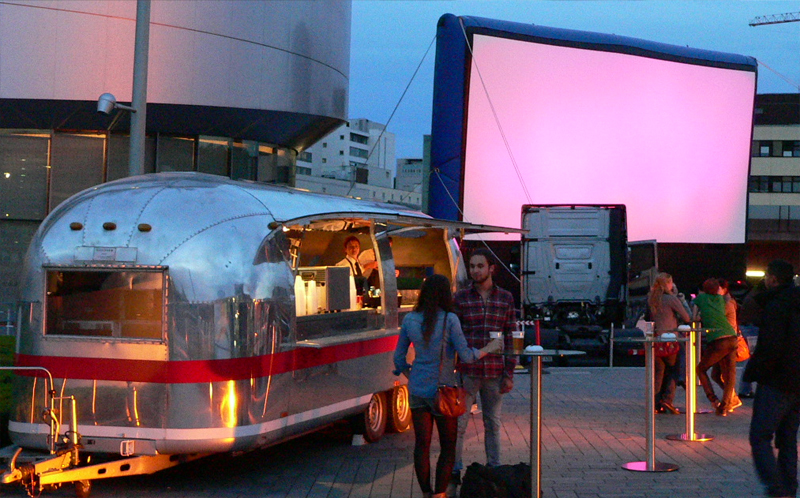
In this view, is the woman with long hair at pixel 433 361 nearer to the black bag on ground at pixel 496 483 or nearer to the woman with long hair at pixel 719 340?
the black bag on ground at pixel 496 483

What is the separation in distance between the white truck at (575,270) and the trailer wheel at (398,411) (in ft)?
33.8

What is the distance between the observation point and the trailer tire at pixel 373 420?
36.4 ft

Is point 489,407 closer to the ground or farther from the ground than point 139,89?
closer to the ground

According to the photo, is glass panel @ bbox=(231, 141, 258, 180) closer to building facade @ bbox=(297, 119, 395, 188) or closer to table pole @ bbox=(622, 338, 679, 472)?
table pole @ bbox=(622, 338, 679, 472)

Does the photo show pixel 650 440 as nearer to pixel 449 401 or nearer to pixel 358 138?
pixel 449 401

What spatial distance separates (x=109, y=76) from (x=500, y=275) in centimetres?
926

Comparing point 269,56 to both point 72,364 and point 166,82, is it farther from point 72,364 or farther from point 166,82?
point 72,364

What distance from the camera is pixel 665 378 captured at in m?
13.8

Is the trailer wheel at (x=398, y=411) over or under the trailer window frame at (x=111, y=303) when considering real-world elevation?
under

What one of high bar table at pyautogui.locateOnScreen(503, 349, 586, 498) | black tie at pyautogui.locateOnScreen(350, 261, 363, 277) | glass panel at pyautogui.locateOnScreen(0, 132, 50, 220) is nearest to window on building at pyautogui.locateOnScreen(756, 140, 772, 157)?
glass panel at pyautogui.locateOnScreen(0, 132, 50, 220)

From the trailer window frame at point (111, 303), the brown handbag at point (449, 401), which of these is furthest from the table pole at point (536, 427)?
the trailer window frame at point (111, 303)

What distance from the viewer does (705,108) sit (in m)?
26.7

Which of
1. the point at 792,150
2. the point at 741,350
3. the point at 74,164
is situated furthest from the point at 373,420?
the point at 792,150

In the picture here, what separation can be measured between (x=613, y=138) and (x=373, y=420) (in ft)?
51.0
